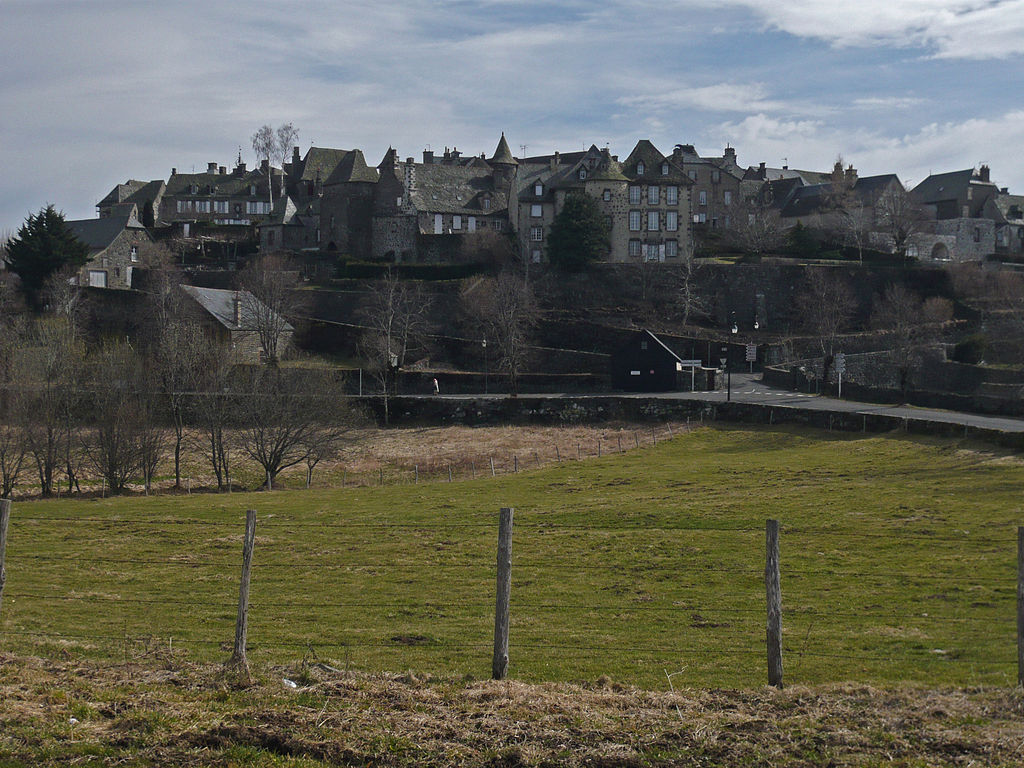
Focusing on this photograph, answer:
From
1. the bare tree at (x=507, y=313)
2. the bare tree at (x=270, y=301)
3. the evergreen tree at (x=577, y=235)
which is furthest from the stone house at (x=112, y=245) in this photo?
the evergreen tree at (x=577, y=235)

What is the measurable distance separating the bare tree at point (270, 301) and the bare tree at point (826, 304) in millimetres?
31853

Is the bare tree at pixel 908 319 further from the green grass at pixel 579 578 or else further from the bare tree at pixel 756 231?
the green grass at pixel 579 578

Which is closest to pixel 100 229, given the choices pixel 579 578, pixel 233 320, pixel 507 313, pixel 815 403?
pixel 233 320

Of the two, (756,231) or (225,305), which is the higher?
(756,231)

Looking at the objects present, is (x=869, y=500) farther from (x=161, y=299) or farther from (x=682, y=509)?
(x=161, y=299)

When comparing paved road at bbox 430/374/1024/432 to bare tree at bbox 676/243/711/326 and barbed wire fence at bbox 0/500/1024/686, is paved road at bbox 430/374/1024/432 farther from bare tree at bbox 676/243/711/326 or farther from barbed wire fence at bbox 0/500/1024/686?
barbed wire fence at bbox 0/500/1024/686

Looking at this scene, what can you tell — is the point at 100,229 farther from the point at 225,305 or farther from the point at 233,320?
the point at 233,320

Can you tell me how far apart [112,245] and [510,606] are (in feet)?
217

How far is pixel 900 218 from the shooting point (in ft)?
265

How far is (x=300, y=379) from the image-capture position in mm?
42125

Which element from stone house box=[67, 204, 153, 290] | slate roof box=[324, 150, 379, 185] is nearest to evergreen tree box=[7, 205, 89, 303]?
stone house box=[67, 204, 153, 290]

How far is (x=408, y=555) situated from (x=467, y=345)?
41215mm

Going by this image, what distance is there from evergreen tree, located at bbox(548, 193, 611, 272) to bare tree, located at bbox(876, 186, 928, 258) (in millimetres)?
25150

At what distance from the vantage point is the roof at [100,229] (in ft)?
242
